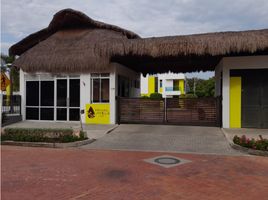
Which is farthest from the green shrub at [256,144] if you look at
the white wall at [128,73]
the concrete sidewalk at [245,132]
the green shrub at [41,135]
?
the white wall at [128,73]

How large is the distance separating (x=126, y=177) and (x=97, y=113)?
10.6 m

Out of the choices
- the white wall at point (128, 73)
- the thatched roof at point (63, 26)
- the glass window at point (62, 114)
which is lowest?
the glass window at point (62, 114)

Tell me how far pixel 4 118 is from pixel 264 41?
13.9 meters

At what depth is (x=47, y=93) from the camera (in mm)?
18516

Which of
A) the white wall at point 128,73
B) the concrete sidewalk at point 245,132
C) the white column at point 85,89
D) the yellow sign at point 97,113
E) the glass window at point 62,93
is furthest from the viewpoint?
the glass window at point 62,93

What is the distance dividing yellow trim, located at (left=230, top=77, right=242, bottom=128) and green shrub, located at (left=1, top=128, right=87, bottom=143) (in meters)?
7.64

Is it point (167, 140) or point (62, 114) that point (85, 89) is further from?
point (167, 140)

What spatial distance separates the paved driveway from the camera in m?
10.9

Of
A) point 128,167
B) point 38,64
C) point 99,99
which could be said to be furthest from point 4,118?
point 128,167

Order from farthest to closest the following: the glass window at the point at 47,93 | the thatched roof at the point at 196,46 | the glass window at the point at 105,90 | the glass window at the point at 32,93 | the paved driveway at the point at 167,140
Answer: the glass window at the point at 32,93 → the glass window at the point at 47,93 → the glass window at the point at 105,90 → the thatched roof at the point at 196,46 → the paved driveway at the point at 167,140

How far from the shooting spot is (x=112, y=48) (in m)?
15.7

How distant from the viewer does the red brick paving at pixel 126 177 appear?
5.93 m

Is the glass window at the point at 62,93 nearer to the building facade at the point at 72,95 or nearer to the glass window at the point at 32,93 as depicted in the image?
the building facade at the point at 72,95

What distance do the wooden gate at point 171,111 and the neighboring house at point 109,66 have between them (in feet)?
0.27
